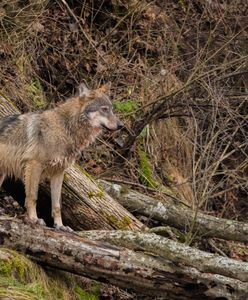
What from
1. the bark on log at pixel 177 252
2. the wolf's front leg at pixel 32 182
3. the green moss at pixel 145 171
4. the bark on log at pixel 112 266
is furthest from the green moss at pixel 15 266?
the green moss at pixel 145 171

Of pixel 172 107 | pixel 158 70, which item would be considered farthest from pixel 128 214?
pixel 158 70

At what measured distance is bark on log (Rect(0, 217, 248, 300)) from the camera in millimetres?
6711

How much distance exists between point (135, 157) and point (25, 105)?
8.03 feet

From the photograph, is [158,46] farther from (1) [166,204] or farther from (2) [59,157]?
(2) [59,157]

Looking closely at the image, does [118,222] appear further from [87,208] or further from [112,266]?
[112,266]

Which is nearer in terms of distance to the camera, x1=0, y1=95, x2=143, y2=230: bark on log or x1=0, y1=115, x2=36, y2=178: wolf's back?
x1=0, y1=115, x2=36, y2=178: wolf's back

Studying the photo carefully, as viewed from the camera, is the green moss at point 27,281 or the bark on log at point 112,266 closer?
the green moss at point 27,281

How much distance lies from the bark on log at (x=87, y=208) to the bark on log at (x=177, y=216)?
2.71 feet

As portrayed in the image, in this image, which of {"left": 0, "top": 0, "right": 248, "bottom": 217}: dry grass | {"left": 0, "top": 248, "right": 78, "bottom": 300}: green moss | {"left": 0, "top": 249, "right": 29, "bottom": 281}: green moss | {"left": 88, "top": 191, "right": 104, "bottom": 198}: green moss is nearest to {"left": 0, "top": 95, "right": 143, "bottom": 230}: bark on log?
{"left": 88, "top": 191, "right": 104, "bottom": 198}: green moss

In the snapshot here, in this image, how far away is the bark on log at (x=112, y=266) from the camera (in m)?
6.71

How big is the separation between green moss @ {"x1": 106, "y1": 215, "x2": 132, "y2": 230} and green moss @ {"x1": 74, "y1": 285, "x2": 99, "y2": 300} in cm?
109

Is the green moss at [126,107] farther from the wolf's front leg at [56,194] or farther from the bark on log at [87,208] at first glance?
the wolf's front leg at [56,194]

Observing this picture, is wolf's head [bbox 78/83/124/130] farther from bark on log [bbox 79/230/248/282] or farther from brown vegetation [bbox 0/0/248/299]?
brown vegetation [bbox 0/0/248/299]

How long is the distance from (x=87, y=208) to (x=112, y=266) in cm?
180
